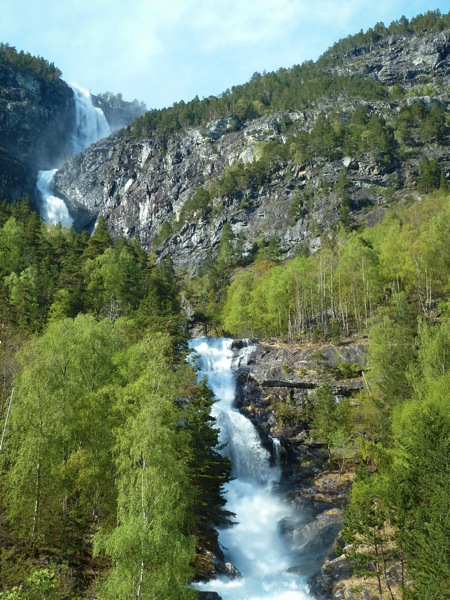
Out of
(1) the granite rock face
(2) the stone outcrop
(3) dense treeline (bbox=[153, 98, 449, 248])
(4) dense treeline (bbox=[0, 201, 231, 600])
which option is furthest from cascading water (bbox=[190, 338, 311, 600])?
(1) the granite rock face

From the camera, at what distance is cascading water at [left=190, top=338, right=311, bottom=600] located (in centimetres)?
2662

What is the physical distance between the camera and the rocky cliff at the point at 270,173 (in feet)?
336

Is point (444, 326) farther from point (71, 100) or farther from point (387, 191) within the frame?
point (71, 100)

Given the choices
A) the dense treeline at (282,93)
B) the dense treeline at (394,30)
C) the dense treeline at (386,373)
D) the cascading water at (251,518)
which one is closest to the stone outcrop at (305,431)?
the cascading water at (251,518)

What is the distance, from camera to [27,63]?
178m

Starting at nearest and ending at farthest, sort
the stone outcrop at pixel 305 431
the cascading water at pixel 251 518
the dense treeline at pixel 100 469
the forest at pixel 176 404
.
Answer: the dense treeline at pixel 100 469 → the forest at pixel 176 404 → the cascading water at pixel 251 518 → the stone outcrop at pixel 305 431

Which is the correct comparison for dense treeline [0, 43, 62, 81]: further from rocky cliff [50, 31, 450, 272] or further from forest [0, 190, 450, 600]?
forest [0, 190, 450, 600]

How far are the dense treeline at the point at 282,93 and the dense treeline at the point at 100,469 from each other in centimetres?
12323

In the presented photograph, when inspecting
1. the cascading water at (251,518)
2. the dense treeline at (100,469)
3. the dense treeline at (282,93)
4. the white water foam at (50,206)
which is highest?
the dense treeline at (282,93)

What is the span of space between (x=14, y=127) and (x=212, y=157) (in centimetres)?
7034

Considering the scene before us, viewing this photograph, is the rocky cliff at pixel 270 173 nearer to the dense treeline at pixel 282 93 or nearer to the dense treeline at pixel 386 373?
the dense treeline at pixel 282 93

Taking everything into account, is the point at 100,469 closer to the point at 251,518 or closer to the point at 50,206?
the point at 251,518

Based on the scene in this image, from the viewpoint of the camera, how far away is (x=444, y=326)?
1505 inches

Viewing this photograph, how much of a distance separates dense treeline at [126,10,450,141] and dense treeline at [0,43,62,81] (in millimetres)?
58344
